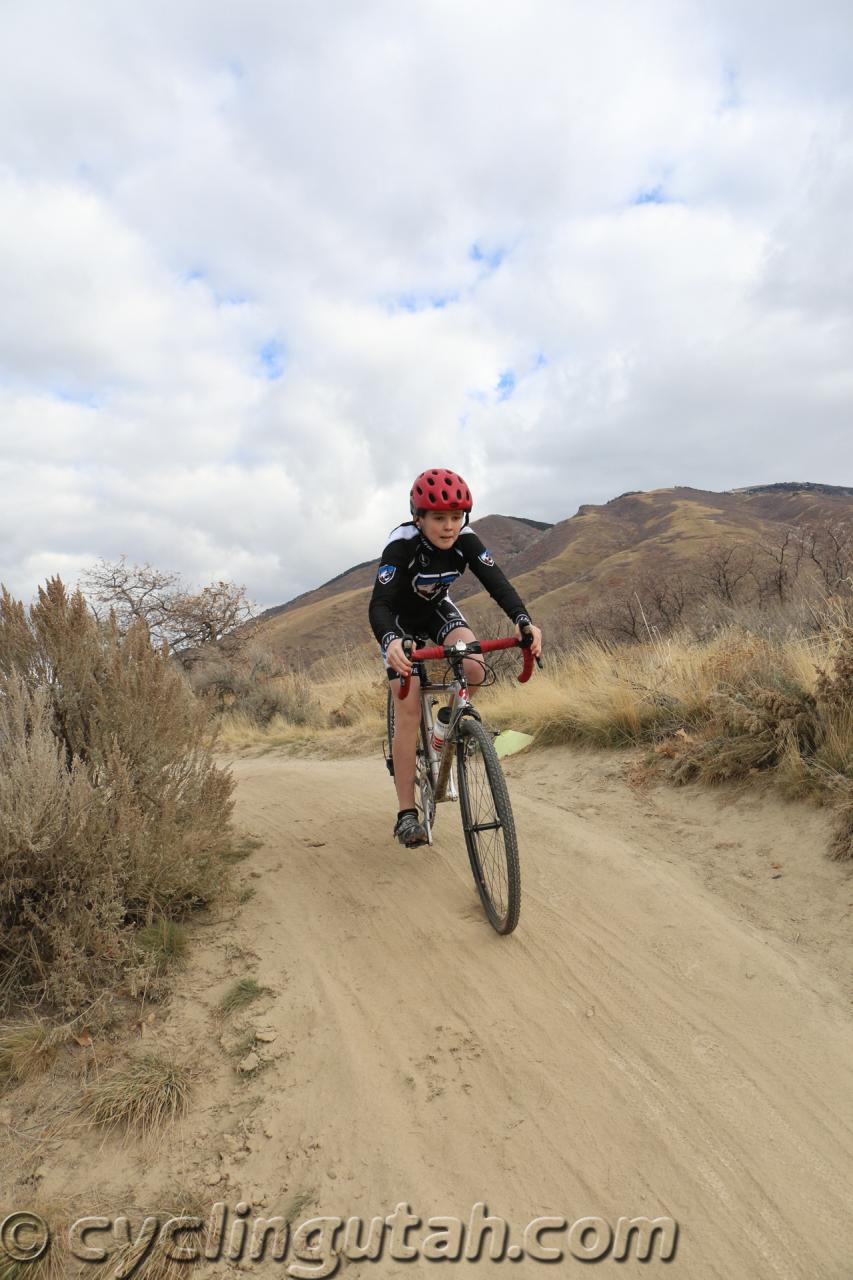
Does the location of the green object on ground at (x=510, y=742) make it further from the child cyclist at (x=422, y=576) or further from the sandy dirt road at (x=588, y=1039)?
the sandy dirt road at (x=588, y=1039)

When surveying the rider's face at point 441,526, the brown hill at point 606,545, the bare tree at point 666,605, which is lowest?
the bare tree at point 666,605

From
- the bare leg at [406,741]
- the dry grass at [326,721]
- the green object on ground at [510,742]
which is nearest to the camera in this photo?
the green object on ground at [510,742]

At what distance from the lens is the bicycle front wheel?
3.12 metres

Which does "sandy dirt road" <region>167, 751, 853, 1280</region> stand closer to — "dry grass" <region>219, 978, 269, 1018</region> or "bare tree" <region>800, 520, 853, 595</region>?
"dry grass" <region>219, 978, 269, 1018</region>

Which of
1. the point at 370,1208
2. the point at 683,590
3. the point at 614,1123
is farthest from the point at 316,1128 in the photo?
the point at 683,590

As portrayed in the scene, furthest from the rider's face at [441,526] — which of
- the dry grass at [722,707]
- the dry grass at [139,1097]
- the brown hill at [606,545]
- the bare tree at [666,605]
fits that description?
the brown hill at [606,545]

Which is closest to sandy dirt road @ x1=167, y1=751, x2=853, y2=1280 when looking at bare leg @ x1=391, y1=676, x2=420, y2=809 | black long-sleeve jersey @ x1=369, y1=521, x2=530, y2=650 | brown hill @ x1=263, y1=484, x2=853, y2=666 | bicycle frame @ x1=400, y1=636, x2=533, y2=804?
bare leg @ x1=391, y1=676, x2=420, y2=809

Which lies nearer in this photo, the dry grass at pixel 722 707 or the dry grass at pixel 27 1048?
the dry grass at pixel 27 1048

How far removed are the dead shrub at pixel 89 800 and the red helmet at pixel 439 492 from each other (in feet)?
5.91

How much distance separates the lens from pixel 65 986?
269 centimetres

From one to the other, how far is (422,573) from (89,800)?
223 centimetres

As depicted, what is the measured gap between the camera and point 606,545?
366ft

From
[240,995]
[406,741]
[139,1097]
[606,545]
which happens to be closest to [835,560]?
[406,741]

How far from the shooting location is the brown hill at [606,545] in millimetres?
66375
